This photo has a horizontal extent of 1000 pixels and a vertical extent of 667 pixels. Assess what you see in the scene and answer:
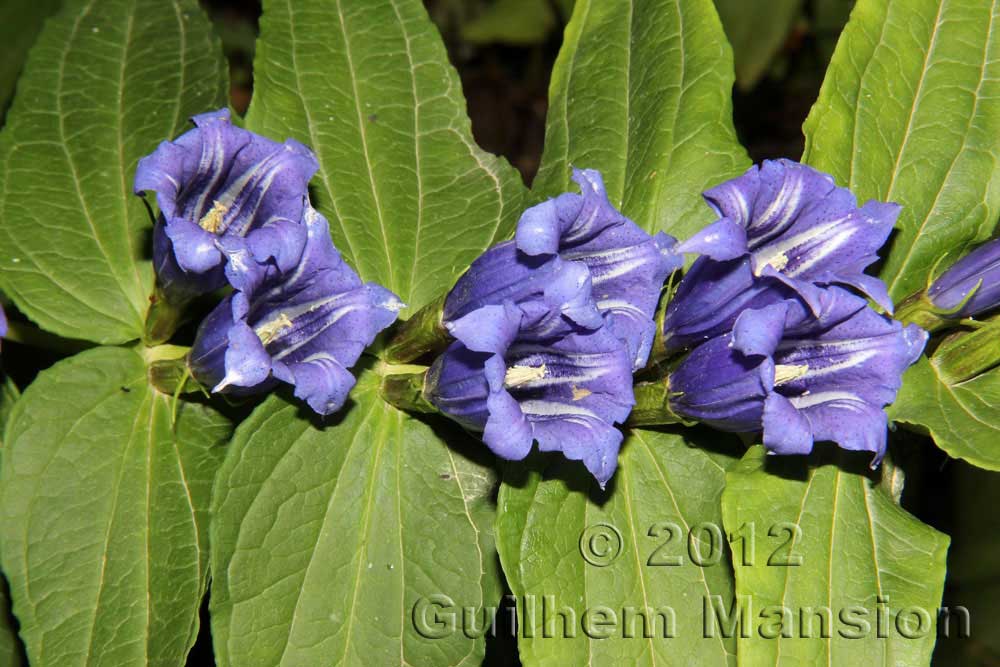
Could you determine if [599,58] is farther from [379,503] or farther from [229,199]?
[379,503]

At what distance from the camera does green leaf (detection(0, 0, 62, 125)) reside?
14.8 ft

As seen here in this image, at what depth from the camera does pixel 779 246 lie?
2361mm

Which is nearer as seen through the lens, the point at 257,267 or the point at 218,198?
the point at 257,267

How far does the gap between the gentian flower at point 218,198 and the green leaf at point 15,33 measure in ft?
8.65

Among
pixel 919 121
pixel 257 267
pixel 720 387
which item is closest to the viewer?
pixel 257 267

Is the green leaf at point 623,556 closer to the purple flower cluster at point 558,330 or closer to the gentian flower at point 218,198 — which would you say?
the purple flower cluster at point 558,330

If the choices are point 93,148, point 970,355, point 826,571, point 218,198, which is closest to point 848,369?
point 970,355

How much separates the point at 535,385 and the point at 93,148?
155 centimetres

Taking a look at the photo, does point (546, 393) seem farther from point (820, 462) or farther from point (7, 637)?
point (7, 637)

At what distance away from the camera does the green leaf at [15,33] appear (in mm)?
4516

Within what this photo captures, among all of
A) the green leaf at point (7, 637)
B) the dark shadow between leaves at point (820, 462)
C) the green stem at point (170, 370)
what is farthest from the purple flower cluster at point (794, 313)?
the green leaf at point (7, 637)

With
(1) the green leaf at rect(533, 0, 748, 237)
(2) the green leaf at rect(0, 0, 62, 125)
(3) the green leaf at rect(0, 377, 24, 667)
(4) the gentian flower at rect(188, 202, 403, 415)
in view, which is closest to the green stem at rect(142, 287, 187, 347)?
(4) the gentian flower at rect(188, 202, 403, 415)

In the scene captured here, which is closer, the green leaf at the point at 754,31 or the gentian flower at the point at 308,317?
the gentian flower at the point at 308,317

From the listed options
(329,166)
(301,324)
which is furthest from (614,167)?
(301,324)
